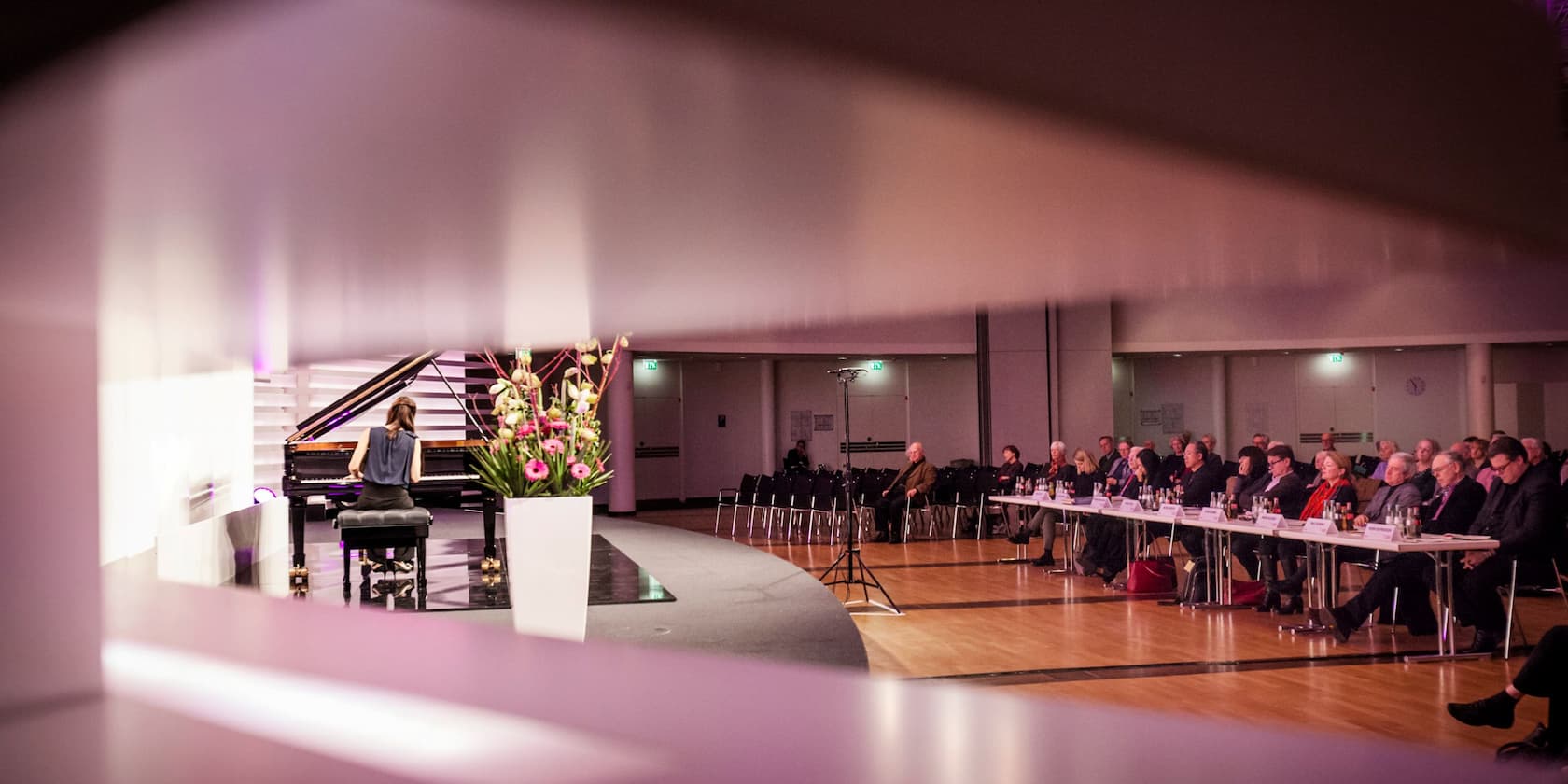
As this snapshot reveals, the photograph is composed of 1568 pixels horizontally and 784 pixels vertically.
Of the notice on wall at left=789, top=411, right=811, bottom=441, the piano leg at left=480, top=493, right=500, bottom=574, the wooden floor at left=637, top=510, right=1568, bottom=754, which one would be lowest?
the wooden floor at left=637, top=510, right=1568, bottom=754

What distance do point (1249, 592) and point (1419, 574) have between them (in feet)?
5.02

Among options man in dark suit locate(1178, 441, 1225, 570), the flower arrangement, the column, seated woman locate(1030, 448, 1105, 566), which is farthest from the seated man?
the flower arrangement

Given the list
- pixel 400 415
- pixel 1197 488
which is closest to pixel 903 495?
pixel 1197 488

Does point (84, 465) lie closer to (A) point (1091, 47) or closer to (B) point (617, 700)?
(B) point (617, 700)

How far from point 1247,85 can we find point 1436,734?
15.3ft

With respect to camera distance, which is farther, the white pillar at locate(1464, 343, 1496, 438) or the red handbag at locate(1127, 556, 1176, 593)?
the white pillar at locate(1464, 343, 1496, 438)

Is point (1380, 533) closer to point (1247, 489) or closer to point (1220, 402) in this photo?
point (1247, 489)

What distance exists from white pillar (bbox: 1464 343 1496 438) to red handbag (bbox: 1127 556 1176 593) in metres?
10.4

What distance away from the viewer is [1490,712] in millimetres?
4543

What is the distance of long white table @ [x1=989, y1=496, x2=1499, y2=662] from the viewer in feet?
20.9

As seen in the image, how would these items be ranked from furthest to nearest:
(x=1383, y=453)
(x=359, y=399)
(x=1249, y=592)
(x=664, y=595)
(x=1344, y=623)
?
(x=1383, y=453) → (x=359, y=399) → (x=1249, y=592) → (x=664, y=595) → (x=1344, y=623)

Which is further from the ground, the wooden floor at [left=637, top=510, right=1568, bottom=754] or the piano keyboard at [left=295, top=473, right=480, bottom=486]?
the piano keyboard at [left=295, top=473, right=480, bottom=486]

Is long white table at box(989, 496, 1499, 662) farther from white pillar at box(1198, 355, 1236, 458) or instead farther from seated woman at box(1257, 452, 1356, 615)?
white pillar at box(1198, 355, 1236, 458)

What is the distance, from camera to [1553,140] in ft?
4.48
